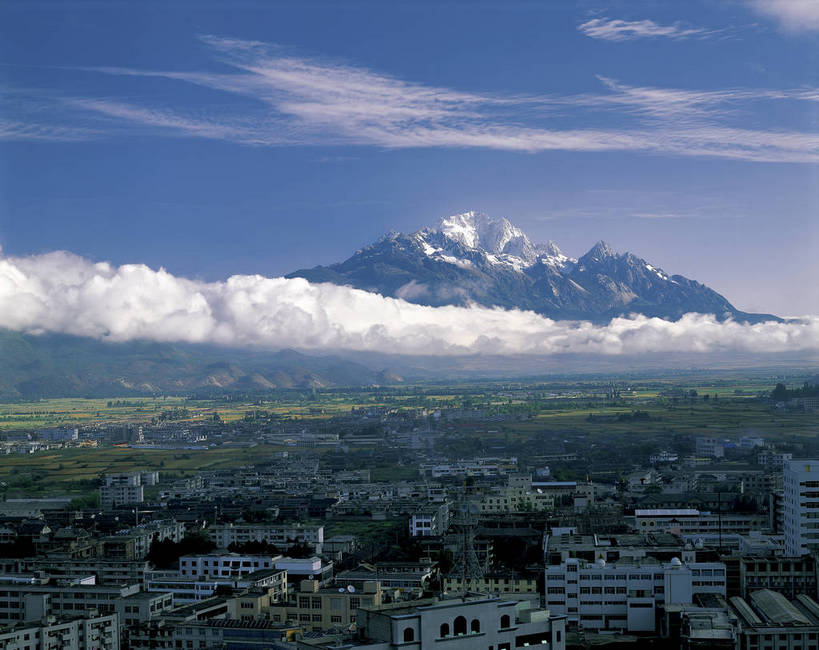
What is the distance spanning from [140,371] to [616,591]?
11444 centimetres

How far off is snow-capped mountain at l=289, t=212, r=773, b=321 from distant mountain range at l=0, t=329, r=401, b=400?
68.7 feet

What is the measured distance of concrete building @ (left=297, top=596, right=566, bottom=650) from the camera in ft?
28.0

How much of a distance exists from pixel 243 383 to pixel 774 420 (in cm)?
7422

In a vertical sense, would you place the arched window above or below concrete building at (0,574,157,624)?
above

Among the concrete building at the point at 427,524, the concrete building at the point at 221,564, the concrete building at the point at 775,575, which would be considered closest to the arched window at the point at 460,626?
the concrete building at the point at 775,575

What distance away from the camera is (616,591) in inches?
569

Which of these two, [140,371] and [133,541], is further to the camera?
[140,371]

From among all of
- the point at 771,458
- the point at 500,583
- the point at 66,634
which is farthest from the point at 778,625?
the point at 771,458

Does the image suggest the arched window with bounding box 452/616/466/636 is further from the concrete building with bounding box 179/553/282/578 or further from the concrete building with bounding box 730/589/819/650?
the concrete building with bounding box 179/553/282/578

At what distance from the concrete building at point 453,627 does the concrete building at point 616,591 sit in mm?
5117

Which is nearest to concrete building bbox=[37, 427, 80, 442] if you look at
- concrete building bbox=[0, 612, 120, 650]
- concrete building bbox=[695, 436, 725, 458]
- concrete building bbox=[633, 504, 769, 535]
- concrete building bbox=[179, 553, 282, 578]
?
concrete building bbox=[695, 436, 725, 458]

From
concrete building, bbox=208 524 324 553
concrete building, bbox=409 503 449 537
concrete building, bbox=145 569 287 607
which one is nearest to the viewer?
concrete building, bbox=145 569 287 607

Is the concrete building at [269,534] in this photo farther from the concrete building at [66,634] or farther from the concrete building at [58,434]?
the concrete building at [58,434]

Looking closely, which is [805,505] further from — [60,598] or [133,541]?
[133,541]
